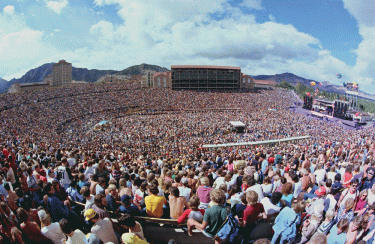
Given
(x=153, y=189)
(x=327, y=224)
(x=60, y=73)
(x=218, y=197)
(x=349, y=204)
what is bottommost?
(x=327, y=224)

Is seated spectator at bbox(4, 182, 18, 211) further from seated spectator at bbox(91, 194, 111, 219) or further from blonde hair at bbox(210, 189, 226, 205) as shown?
blonde hair at bbox(210, 189, 226, 205)

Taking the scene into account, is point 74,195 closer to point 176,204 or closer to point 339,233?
point 176,204

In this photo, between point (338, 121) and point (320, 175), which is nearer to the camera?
point (320, 175)

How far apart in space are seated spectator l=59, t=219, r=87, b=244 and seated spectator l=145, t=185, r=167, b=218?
1352 millimetres

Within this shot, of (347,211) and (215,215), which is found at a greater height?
(215,215)

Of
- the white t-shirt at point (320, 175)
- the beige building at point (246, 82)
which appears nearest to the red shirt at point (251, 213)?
the white t-shirt at point (320, 175)

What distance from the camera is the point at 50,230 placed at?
3738mm

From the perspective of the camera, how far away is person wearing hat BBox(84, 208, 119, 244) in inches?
138

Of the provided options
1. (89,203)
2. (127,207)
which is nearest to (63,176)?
(89,203)

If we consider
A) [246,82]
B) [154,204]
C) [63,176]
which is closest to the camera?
[154,204]

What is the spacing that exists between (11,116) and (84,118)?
9.62 meters

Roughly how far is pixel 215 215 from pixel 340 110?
42990mm

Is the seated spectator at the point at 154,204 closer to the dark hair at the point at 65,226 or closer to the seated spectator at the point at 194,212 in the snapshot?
the seated spectator at the point at 194,212

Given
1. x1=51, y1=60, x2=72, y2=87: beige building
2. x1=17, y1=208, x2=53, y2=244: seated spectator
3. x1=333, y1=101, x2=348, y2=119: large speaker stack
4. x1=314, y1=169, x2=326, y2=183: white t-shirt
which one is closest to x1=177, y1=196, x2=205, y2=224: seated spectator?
x1=17, y1=208, x2=53, y2=244: seated spectator
